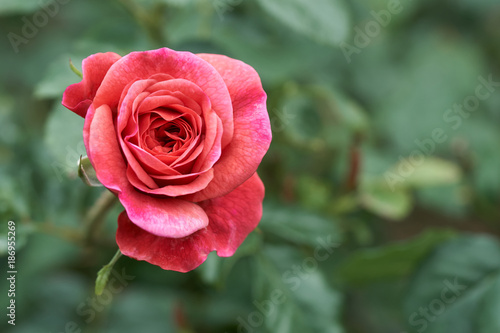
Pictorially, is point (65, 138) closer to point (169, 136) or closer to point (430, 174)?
point (169, 136)

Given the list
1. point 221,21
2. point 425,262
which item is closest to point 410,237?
point 425,262

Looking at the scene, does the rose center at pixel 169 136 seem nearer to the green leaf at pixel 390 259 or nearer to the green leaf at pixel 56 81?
the green leaf at pixel 56 81

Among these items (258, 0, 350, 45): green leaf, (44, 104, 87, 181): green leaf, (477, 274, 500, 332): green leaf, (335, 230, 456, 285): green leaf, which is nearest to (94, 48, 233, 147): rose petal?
(44, 104, 87, 181): green leaf

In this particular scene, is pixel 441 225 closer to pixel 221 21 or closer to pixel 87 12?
pixel 221 21

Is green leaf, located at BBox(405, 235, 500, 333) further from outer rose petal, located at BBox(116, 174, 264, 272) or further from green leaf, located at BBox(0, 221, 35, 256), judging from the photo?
green leaf, located at BBox(0, 221, 35, 256)

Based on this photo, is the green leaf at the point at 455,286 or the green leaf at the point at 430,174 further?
the green leaf at the point at 430,174

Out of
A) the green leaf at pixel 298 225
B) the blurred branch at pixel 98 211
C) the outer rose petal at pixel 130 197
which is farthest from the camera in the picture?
the green leaf at pixel 298 225

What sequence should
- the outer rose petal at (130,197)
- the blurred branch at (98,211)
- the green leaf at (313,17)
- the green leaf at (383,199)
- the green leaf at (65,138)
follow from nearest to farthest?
the outer rose petal at (130,197) < the blurred branch at (98,211) < the green leaf at (65,138) < the green leaf at (313,17) < the green leaf at (383,199)

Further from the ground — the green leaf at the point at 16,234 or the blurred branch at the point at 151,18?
the blurred branch at the point at 151,18

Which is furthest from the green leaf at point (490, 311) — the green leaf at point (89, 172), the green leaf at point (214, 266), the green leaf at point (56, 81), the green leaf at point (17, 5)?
the green leaf at point (17, 5)
